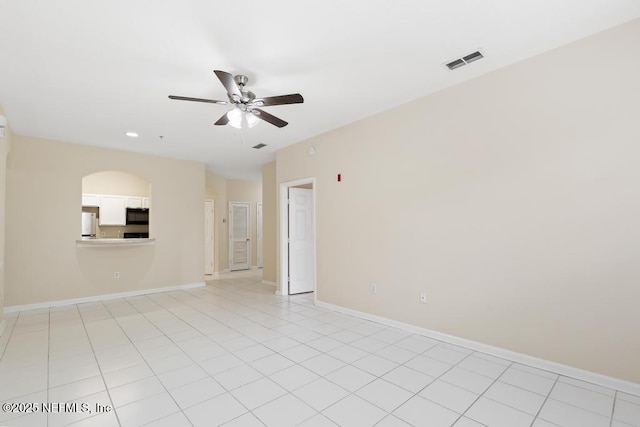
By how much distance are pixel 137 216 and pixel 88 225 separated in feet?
3.05

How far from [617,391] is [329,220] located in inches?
141

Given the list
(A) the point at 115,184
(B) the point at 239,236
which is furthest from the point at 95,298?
(B) the point at 239,236

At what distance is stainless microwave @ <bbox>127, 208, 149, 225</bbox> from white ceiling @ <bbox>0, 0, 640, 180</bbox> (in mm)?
3052

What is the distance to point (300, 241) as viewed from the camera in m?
5.97

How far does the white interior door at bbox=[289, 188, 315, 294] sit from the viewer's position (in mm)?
5852

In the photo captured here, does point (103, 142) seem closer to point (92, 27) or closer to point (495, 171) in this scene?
point (92, 27)

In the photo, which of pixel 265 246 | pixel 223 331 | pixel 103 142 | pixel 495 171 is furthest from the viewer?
pixel 265 246

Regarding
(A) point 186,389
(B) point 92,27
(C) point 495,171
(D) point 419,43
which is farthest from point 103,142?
(C) point 495,171

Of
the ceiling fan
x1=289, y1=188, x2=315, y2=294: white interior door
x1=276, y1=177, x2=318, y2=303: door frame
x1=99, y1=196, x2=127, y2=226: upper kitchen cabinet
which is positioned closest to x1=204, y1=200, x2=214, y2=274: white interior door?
x1=99, y1=196, x2=127, y2=226: upper kitchen cabinet

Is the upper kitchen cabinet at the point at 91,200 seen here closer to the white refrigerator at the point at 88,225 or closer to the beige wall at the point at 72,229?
the white refrigerator at the point at 88,225

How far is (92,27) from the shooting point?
2316mm

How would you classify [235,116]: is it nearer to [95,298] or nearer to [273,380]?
[273,380]

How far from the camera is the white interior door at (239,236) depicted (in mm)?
9109

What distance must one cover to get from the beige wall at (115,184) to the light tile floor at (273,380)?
3403mm
